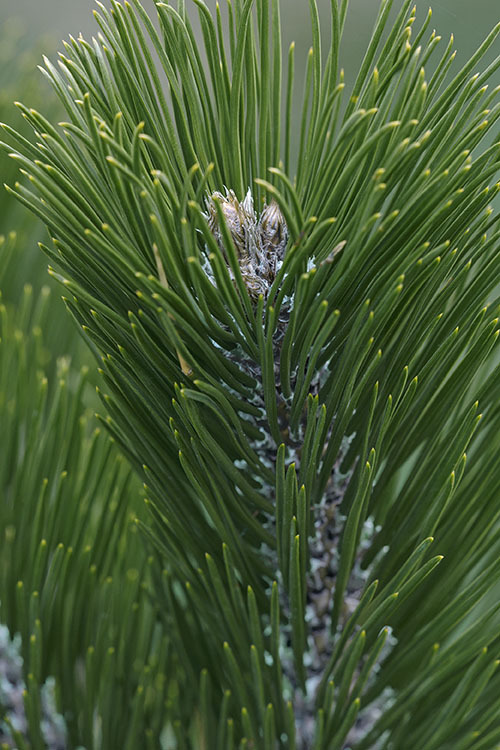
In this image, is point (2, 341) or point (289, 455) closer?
point (289, 455)

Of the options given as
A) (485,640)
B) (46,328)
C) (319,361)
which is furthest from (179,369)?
(46,328)

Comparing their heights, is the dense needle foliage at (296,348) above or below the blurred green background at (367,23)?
below

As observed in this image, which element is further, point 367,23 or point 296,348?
point 367,23

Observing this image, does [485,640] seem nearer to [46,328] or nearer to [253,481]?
[253,481]

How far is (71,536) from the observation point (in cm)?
36

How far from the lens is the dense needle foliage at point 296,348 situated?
243 millimetres

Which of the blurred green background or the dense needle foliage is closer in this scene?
the dense needle foliage

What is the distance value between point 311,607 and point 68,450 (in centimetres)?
14

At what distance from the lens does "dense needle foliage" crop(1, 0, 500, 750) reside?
0.80ft

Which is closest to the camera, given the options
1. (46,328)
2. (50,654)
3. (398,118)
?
(398,118)

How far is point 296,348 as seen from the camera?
0.88ft

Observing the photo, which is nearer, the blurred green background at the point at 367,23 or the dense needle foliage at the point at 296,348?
the dense needle foliage at the point at 296,348

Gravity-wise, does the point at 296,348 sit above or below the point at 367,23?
below

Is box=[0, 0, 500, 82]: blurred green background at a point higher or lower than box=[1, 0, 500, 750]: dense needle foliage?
higher
